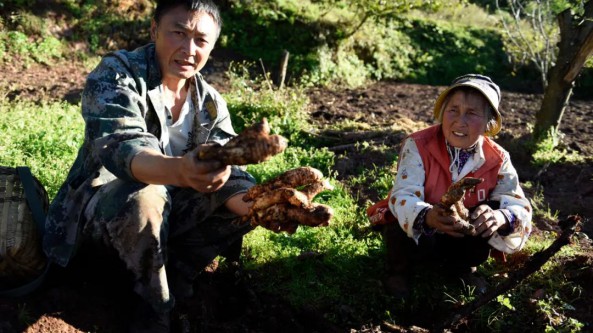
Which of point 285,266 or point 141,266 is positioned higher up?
point 141,266

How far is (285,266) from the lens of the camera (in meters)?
3.77

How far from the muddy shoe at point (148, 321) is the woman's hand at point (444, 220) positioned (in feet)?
4.79

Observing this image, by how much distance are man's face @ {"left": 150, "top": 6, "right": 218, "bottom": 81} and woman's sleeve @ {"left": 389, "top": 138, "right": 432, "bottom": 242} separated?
134cm

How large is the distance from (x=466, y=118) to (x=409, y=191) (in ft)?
1.77

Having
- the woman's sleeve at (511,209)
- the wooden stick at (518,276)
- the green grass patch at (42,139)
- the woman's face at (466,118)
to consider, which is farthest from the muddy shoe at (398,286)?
the green grass patch at (42,139)

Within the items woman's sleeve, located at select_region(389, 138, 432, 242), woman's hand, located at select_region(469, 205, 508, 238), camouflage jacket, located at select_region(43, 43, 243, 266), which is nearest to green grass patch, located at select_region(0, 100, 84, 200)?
camouflage jacket, located at select_region(43, 43, 243, 266)

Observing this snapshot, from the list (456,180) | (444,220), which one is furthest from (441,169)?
(444,220)

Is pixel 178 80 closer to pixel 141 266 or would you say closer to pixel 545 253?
pixel 141 266

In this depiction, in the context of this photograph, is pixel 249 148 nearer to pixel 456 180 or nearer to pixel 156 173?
pixel 156 173

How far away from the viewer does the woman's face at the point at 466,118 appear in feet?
Result: 10.9

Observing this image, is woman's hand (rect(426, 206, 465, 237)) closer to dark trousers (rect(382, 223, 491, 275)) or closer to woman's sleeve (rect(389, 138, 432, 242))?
woman's sleeve (rect(389, 138, 432, 242))

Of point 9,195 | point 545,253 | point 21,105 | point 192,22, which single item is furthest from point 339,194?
point 21,105

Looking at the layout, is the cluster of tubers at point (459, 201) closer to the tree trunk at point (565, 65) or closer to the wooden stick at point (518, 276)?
the wooden stick at point (518, 276)

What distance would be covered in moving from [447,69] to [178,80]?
9.80 meters
